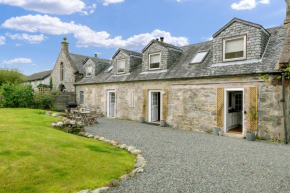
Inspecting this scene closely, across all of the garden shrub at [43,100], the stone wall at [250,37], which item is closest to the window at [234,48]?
the stone wall at [250,37]

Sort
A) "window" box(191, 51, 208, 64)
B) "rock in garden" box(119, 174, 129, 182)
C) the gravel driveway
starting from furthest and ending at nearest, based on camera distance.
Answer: "window" box(191, 51, 208, 64) → "rock in garden" box(119, 174, 129, 182) → the gravel driveway

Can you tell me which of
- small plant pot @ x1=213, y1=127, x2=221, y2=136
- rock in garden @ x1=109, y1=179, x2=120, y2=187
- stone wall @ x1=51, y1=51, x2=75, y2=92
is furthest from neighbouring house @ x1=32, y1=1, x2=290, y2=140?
rock in garden @ x1=109, y1=179, x2=120, y2=187

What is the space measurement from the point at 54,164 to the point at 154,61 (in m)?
11.7

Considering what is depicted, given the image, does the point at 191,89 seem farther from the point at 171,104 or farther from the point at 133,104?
the point at 133,104

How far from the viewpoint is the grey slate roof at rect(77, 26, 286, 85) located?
989cm

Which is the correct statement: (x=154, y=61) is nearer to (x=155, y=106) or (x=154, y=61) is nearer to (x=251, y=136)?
(x=155, y=106)

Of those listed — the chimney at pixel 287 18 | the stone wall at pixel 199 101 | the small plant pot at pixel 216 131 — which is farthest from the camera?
the small plant pot at pixel 216 131

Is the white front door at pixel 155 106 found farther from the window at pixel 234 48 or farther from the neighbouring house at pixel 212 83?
the window at pixel 234 48

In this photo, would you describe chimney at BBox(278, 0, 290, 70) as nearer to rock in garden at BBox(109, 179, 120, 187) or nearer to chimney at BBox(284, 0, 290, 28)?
chimney at BBox(284, 0, 290, 28)

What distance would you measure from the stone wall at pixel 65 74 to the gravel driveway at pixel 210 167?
16601 millimetres

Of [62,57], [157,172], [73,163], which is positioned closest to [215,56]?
[157,172]

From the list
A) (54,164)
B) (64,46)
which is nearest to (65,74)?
(64,46)

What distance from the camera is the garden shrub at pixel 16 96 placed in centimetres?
1853

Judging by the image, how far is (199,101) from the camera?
11.9 m
